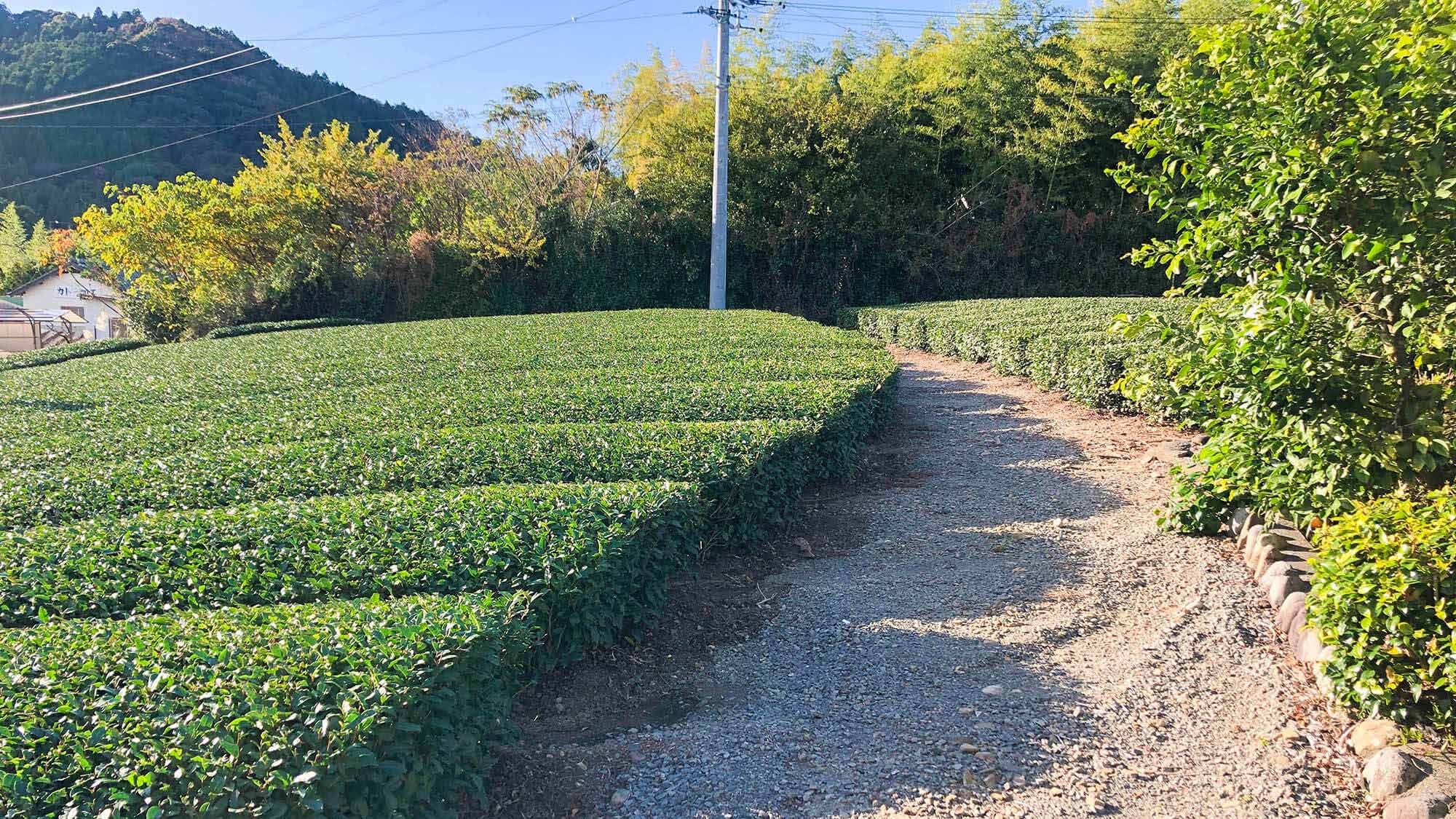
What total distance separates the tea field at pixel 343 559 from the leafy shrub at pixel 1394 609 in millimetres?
2398

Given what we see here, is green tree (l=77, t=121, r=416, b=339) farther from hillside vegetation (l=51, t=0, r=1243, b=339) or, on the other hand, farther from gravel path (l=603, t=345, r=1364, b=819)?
gravel path (l=603, t=345, r=1364, b=819)

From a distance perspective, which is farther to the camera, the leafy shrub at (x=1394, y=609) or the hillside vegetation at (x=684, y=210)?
the hillside vegetation at (x=684, y=210)

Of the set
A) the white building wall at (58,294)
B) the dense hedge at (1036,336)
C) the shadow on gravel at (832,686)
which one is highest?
the white building wall at (58,294)

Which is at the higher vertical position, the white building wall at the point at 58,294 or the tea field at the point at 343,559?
the white building wall at the point at 58,294

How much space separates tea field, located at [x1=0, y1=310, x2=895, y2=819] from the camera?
6.18ft

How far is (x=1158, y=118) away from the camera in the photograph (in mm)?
3732

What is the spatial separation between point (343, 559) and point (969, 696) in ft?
7.80

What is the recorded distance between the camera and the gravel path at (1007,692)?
2.59 meters

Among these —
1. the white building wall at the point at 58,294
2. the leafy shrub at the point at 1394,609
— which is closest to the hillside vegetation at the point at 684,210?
the leafy shrub at the point at 1394,609

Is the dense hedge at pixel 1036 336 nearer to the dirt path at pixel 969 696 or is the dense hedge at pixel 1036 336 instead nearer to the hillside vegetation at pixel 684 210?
the dirt path at pixel 969 696

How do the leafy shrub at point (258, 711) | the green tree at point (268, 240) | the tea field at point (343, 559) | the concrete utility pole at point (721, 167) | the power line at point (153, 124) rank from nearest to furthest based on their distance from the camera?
the leafy shrub at point (258, 711) < the tea field at point (343, 559) < the concrete utility pole at point (721, 167) < the green tree at point (268, 240) < the power line at point (153, 124)

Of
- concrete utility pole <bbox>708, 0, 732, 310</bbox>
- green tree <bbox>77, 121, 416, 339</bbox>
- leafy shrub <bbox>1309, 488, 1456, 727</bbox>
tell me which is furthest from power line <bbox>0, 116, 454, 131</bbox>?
leafy shrub <bbox>1309, 488, 1456, 727</bbox>

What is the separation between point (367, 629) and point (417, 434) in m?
2.73

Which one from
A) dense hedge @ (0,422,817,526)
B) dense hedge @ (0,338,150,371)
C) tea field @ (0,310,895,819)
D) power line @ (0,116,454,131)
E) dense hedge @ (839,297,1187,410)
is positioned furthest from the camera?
power line @ (0,116,454,131)
